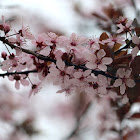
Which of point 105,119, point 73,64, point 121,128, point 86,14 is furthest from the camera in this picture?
point 86,14

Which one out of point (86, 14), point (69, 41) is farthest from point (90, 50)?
point (86, 14)

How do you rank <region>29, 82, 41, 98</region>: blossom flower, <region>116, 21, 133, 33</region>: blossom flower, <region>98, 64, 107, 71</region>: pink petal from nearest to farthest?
<region>98, 64, 107, 71</region>: pink petal → <region>116, 21, 133, 33</region>: blossom flower → <region>29, 82, 41, 98</region>: blossom flower

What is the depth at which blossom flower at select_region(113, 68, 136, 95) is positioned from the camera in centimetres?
77

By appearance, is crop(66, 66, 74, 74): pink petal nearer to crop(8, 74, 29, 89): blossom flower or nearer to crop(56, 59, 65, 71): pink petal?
crop(56, 59, 65, 71): pink petal

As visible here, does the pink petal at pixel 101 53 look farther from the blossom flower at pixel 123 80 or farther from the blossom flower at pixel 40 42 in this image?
the blossom flower at pixel 40 42

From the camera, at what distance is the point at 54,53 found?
0.81 meters

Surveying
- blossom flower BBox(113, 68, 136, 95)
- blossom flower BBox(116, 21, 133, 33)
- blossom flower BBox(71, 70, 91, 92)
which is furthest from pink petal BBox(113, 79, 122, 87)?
blossom flower BBox(116, 21, 133, 33)

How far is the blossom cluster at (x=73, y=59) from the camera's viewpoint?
2.51 ft

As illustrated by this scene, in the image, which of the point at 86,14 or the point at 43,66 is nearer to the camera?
the point at 43,66

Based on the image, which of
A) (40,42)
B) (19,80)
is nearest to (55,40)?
(40,42)

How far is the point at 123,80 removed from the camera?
0.79 m

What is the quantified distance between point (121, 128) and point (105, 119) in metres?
0.80

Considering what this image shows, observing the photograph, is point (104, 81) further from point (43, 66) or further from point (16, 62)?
point (16, 62)

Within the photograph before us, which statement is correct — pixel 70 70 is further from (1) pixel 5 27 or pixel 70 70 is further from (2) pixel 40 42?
(1) pixel 5 27
